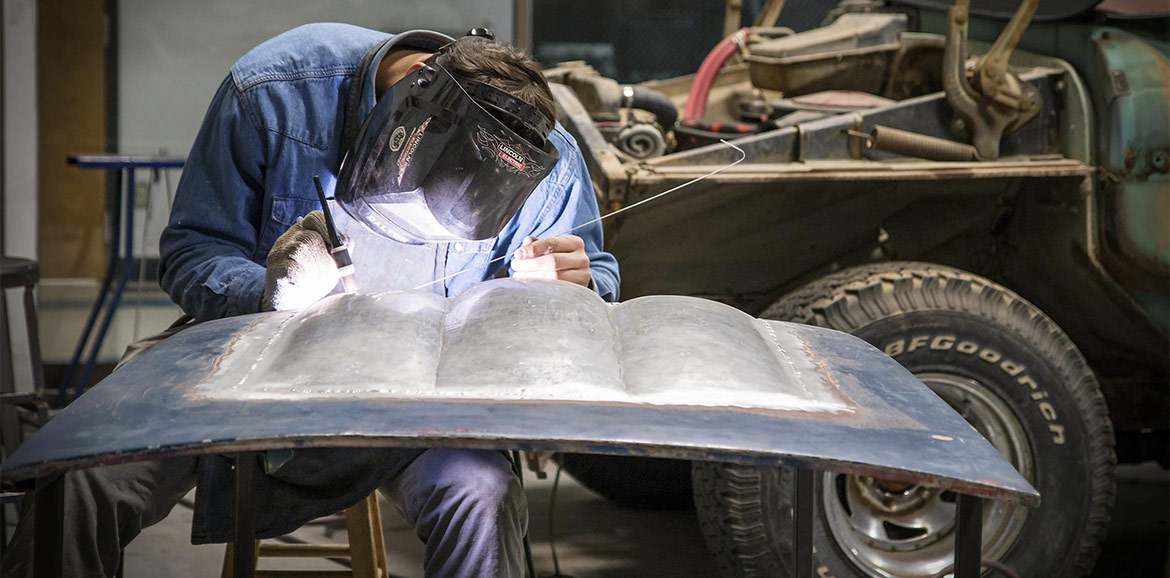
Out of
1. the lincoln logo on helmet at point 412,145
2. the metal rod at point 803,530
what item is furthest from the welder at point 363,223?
the metal rod at point 803,530

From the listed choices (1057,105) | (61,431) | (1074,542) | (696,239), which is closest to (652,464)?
(696,239)

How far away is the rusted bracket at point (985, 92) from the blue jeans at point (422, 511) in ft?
6.78

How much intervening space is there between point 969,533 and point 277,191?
5.19ft

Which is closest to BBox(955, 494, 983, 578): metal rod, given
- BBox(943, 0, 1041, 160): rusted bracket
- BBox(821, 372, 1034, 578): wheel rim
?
BBox(821, 372, 1034, 578): wheel rim

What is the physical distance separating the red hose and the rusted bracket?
94cm

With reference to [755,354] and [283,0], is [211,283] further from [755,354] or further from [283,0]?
[283,0]

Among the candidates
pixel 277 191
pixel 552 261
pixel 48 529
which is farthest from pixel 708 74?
pixel 48 529

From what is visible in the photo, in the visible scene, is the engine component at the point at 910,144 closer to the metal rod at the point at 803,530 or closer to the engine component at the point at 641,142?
the engine component at the point at 641,142

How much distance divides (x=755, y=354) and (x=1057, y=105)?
6.94 ft

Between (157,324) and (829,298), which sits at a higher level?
(829,298)

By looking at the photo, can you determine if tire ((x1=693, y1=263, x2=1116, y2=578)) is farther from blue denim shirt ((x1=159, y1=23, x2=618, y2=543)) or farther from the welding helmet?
the welding helmet

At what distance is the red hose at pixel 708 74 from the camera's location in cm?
412

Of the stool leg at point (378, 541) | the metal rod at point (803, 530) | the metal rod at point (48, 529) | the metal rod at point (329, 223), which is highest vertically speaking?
the metal rod at point (329, 223)

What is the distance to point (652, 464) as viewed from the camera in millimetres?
4098
